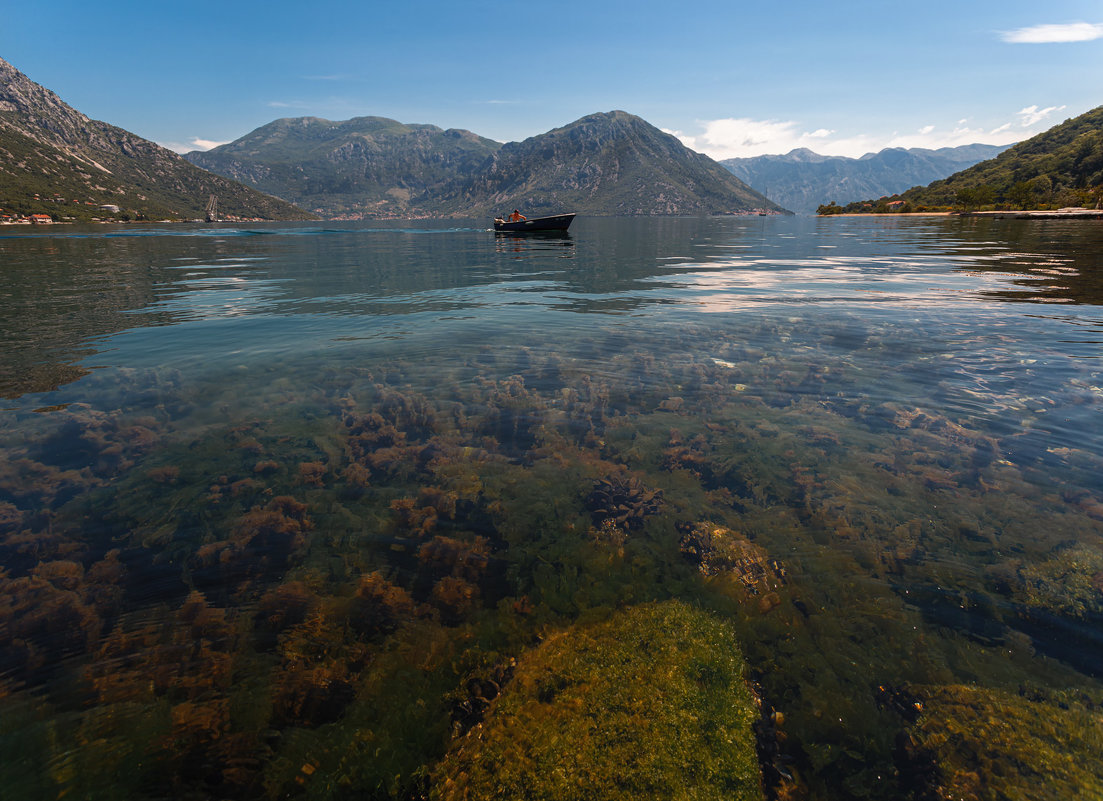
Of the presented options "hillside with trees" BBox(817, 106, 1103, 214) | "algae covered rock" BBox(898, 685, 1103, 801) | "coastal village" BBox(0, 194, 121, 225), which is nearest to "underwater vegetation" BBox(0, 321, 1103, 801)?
"algae covered rock" BBox(898, 685, 1103, 801)

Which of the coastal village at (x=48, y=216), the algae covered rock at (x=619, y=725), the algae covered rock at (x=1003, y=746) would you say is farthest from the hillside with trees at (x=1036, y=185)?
the coastal village at (x=48, y=216)

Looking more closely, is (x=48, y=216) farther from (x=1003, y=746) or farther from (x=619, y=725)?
(x=1003, y=746)

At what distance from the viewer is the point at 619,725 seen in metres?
4.00

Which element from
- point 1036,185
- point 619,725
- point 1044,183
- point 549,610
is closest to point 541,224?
point 549,610

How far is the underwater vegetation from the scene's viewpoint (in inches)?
148

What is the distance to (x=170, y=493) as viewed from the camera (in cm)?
754

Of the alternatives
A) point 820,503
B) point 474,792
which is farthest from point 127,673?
point 820,503

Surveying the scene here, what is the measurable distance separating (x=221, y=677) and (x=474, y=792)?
295cm

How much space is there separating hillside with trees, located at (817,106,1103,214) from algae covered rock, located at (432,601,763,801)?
16832 cm

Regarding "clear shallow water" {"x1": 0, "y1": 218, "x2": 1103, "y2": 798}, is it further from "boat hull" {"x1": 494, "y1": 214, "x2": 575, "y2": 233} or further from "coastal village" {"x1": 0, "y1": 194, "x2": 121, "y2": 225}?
"coastal village" {"x1": 0, "y1": 194, "x2": 121, "y2": 225}

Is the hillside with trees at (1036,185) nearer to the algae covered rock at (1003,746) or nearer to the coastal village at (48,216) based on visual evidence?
the algae covered rock at (1003,746)

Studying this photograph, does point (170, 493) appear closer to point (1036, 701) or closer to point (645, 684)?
point (645, 684)

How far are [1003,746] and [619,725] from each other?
331 centimetres

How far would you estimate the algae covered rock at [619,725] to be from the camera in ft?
11.8
